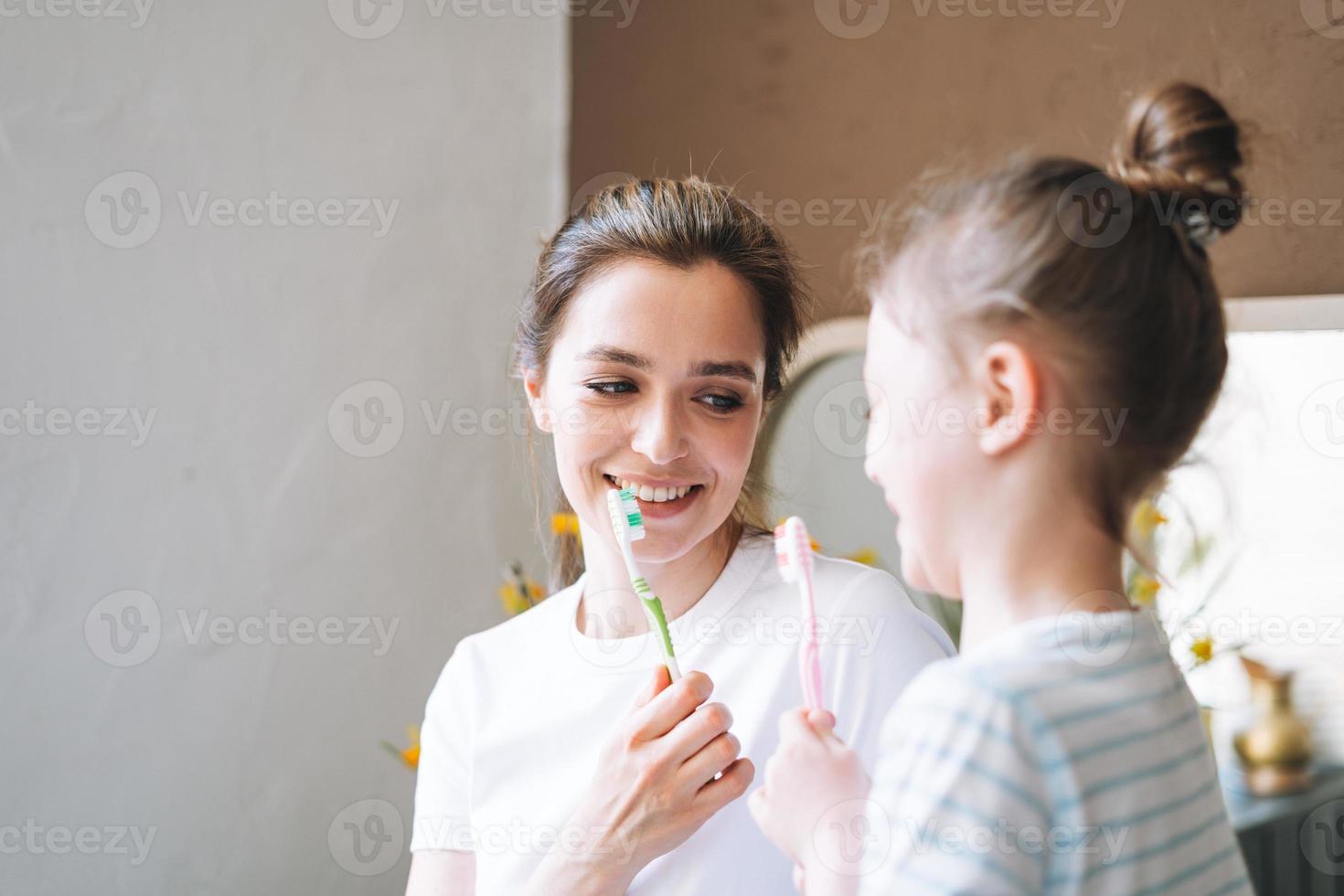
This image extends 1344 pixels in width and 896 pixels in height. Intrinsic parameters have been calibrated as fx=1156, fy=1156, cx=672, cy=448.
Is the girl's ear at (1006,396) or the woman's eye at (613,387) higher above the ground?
the woman's eye at (613,387)

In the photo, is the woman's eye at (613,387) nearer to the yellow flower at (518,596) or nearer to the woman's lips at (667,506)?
the woman's lips at (667,506)

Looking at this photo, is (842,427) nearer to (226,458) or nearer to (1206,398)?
(226,458)

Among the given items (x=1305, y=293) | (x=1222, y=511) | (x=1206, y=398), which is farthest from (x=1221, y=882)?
(x=1305, y=293)

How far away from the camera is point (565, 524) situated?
1076 millimetres

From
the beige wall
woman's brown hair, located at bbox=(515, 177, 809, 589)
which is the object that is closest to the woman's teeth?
woman's brown hair, located at bbox=(515, 177, 809, 589)

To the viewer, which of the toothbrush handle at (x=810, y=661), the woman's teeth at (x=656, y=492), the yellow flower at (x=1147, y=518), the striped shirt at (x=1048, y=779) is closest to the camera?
the striped shirt at (x=1048, y=779)

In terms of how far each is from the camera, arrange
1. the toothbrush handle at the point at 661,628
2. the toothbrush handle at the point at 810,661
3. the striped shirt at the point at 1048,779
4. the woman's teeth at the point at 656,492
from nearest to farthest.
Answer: the striped shirt at the point at 1048,779, the toothbrush handle at the point at 810,661, the toothbrush handle at the point at 661,628, the woman's teeth at the point at 656,492

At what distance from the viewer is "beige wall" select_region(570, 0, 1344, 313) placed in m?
1.13

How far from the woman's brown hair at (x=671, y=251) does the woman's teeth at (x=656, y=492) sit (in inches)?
4.1

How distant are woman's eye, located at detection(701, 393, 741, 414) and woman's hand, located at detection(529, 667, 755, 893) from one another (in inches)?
7.6

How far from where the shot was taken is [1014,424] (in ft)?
1.64

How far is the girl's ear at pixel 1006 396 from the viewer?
495 millimetres

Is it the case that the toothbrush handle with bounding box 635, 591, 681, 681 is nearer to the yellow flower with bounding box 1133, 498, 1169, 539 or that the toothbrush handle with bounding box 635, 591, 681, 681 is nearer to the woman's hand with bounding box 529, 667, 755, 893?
the woman's hand with bounding box 529, 667, 755, 893

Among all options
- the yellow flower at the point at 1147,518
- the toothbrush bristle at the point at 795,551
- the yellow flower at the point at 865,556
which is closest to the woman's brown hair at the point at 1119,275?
the toothbrush bristle at the point at 795,551
